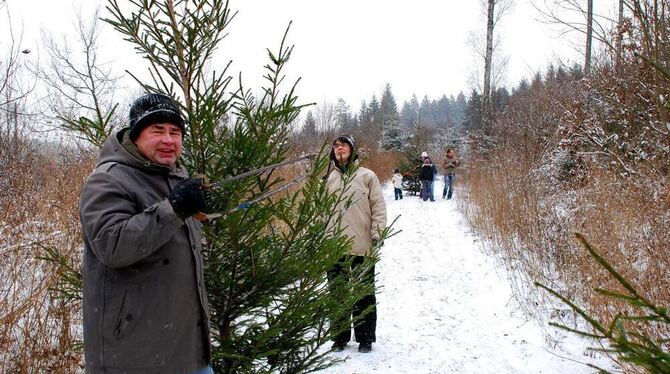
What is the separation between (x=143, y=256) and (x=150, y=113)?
64 centimetres

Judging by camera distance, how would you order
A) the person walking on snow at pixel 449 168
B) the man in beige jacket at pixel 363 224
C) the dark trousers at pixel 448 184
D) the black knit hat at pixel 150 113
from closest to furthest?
1. the black knit hat at pixel 150 113
2. the man in beige jacket at pixel 363 224
3. the person walking on snow at pixel 449 168
4. the dark trousers at pixel 448 184

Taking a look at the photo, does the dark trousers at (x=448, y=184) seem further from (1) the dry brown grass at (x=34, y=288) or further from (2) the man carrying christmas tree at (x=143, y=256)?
(2) the man carrying christmas tree at (x=143, y=256)

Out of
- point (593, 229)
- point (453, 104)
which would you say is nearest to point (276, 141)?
point (593, 229)

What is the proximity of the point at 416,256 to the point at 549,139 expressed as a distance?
406cm

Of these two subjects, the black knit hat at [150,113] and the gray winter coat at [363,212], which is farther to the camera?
the gray winter coat at [363,212]

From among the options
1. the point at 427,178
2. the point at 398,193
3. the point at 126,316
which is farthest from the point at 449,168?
the point at 126,316

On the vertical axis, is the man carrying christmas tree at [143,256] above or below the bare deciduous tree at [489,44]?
below

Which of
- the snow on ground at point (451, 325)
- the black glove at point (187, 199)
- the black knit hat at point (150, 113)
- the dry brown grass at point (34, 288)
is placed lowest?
the snow on ground at point (451, 325)

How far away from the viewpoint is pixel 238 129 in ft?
7.67

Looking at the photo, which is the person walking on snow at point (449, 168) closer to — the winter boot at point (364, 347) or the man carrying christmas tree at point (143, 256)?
the winter boot at point (364, 347)

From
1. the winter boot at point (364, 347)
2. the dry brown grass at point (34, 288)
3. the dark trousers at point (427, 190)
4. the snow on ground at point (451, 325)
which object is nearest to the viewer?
the dry brown grass at point (34, 288)

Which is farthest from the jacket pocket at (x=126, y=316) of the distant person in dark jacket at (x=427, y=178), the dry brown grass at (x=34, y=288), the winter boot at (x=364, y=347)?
the distant person in dark jacket at (x=427, y=178)

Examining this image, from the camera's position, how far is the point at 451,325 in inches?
224

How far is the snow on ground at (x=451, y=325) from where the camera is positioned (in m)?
4.50
